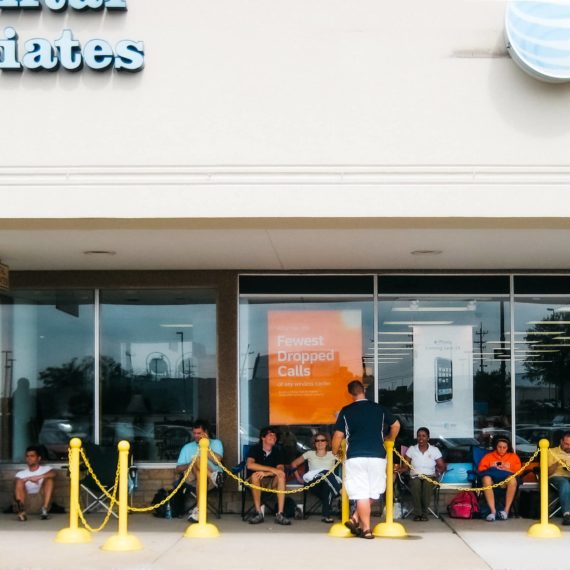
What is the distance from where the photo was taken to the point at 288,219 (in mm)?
10453

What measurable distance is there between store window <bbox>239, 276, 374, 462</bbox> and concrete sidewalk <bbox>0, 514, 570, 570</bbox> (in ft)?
5.44

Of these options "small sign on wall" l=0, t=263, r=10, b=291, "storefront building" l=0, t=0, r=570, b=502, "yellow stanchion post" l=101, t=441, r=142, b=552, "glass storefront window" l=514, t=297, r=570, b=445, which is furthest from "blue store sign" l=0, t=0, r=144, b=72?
"glass storefront window" l=514, t=297, r=570, b=445

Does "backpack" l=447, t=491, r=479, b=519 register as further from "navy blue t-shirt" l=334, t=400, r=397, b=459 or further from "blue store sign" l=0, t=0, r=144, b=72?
"blue store sign" l=0, t=0, r=144, b=72

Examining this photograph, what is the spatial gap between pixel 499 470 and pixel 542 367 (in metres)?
1.76

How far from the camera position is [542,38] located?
1045 cm

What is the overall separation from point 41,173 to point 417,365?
572cm

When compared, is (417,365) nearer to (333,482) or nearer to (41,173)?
(333,482)

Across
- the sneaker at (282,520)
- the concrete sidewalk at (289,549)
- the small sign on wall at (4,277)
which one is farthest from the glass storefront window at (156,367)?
the sneaker at (282,520)

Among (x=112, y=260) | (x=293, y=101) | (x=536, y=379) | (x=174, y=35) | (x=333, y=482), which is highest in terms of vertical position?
(x=174, y=35)

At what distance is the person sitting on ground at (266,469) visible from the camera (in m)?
12.2

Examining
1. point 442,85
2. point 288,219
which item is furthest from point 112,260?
point 442,85

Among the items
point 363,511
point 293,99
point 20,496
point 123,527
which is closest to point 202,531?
point 123,527

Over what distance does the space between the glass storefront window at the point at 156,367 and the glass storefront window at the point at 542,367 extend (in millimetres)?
4155

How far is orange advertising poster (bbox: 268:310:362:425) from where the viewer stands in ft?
44.0
